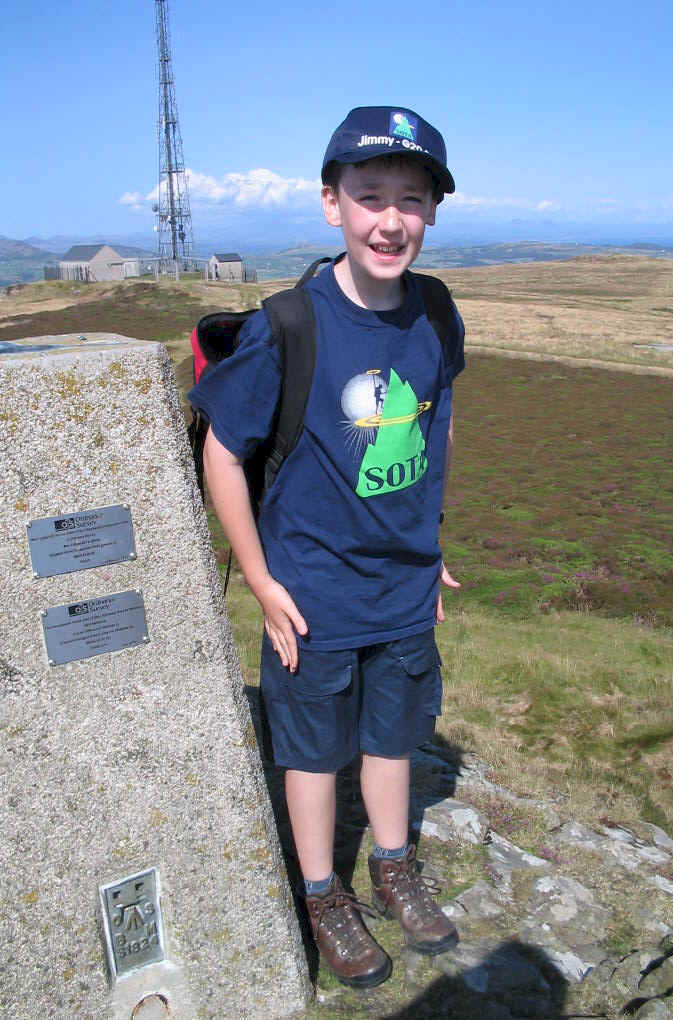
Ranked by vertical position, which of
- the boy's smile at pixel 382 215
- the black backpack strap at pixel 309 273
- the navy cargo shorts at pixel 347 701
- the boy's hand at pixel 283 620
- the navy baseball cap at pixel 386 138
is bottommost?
the navy cargo shorts at pixel 347 701

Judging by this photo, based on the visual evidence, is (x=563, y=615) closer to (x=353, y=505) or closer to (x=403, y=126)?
(x=353, y=505)

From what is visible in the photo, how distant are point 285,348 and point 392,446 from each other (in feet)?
1.67

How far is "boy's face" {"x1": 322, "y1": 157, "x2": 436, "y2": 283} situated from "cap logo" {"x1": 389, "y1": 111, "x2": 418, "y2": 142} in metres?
0.11

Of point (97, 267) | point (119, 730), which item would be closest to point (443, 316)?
point (119, 730)

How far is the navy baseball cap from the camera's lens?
2785 millimetres

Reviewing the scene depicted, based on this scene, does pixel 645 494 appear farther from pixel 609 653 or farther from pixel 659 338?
pixel 659 338

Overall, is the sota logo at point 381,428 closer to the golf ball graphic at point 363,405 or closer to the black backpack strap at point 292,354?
the golf ball graphic at point 363,405

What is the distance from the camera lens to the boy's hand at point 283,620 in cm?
306

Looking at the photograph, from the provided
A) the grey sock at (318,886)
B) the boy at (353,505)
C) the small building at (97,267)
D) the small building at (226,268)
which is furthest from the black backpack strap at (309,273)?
the small building at (97,267)

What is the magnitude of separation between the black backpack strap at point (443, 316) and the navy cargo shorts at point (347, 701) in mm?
1087

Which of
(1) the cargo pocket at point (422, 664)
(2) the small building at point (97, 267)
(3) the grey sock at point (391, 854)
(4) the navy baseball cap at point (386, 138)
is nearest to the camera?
(4) the navy baseball cap at point (386, 138)

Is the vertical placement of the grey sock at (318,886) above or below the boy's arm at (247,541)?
below

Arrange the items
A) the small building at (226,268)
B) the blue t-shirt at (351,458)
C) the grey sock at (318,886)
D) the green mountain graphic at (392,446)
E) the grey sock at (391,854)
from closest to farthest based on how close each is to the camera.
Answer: the blue t-shirt at (351,458) → the green mountain graphic at (392,446) → the grey sock at (318,886) → the grey sock at (391,854) → the small building at (226,268)

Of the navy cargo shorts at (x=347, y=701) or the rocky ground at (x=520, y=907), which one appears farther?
the rocky ground at (x=520, y=907)
